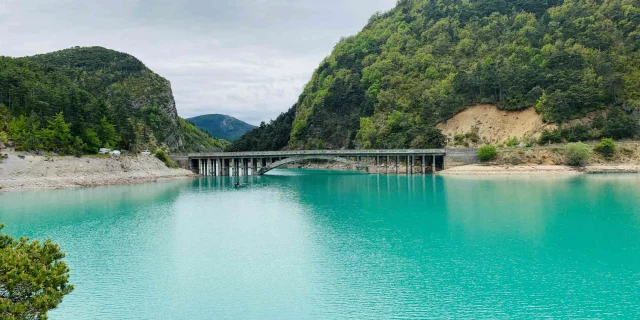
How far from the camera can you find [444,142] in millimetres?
101812

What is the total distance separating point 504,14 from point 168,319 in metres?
144

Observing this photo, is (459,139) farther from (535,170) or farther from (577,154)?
(577,154)

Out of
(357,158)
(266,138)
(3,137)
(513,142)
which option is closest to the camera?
(3,137)

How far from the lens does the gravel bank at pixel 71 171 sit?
62.0 metres

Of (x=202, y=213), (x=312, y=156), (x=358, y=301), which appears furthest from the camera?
(x=312, y=156)

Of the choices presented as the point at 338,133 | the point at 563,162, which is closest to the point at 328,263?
the point at 563,162

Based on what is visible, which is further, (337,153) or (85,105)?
(337,153)

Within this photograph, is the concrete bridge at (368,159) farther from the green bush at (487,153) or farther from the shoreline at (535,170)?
the shoreline at (535,170)

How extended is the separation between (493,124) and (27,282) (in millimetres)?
101116

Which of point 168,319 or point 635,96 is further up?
point 635,96

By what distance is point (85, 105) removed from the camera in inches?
3457

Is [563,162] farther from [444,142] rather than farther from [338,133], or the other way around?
[338,133]

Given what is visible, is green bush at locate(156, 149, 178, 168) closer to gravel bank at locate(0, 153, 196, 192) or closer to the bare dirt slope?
gravel bank at locate(0, 153, 196, 192)

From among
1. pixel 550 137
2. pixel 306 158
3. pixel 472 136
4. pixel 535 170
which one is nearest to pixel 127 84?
pixel 306 158
